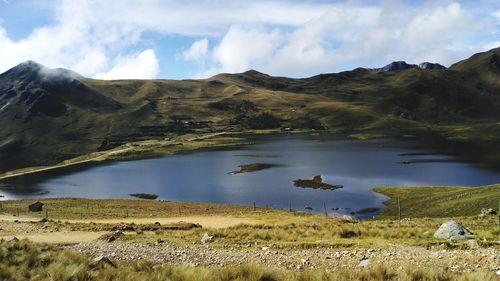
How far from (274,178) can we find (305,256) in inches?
3861

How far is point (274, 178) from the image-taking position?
12025 centimetres

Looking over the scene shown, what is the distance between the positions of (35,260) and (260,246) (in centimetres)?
1327

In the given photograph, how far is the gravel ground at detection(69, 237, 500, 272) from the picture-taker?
19062 mm

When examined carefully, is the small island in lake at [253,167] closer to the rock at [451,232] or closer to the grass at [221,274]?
the rock at [451,232]

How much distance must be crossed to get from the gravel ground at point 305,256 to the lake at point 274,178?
55.6 metres

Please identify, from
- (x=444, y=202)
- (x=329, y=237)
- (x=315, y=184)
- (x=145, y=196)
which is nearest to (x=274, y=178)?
(x=315, y=184)

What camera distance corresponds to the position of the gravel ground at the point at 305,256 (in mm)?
19062

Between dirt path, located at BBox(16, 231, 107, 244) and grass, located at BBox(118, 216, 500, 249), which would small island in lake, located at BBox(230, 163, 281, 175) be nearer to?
dirt path, located at BBox(16, 231, 107, 244)

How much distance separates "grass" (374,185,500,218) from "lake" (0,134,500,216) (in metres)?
5.39

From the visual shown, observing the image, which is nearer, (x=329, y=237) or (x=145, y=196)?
(x=329, y=237)

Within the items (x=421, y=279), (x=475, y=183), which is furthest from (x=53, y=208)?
(x=475, y=183)

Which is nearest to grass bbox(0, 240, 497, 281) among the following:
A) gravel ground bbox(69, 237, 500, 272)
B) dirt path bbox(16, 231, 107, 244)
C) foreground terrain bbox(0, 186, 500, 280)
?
foreground terrain bbox(0, 186, 500, 280)

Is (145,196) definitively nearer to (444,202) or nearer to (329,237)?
(444,202)

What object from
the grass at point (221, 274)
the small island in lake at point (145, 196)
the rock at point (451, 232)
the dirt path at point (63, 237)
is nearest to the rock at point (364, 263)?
the grass at point (221, 274)
